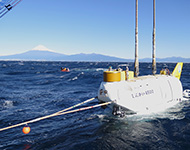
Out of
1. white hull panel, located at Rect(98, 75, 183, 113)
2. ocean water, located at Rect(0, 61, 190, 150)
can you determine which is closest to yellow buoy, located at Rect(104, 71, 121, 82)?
white hull panel, located at Rect(98, 75, 183, 113)

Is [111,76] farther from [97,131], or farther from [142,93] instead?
[97,131]

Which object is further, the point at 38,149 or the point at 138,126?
the point at 138,126

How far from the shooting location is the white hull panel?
13.0 meters

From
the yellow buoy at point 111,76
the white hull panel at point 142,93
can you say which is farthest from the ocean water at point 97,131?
the yellow buoy at point 111,76

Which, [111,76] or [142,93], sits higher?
[111,76]

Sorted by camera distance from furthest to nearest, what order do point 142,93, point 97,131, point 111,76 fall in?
point 142,93, point 111,76, point 97,131

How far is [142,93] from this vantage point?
46.3ft

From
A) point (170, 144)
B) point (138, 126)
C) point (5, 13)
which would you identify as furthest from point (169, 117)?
point (5, 13)

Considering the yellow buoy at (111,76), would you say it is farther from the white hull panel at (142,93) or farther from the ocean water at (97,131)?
the ocean water at (97,131)

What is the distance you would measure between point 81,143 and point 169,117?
8.99m

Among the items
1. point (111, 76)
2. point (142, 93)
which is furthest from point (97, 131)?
point (142, 93)

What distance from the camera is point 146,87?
14664 mm

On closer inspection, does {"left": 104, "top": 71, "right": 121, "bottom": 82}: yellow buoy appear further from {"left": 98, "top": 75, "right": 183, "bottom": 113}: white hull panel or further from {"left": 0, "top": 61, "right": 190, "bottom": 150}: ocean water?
{"left": 0, "top": 61, "right": 190, "bottom": 150}: ocean water

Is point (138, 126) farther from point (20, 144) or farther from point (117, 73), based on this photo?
point (20, 144)
